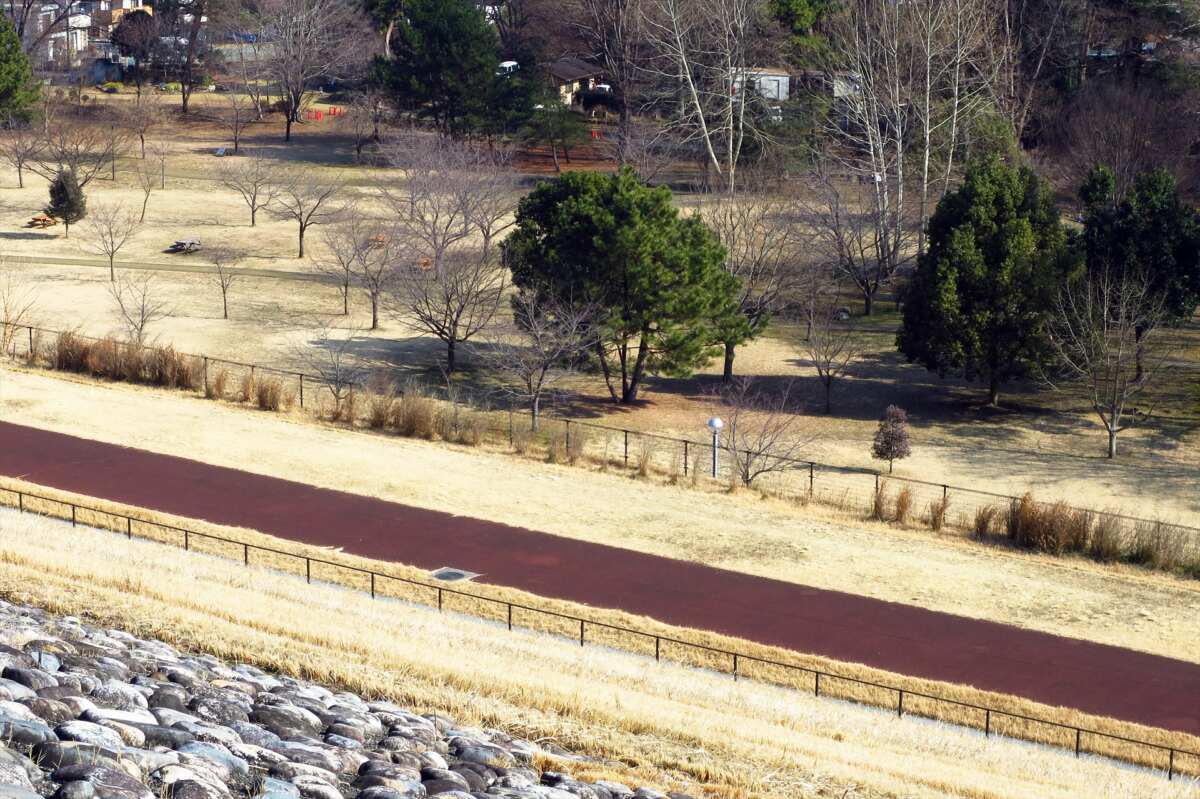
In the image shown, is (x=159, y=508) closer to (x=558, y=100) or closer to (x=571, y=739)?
(x=571, y=739)

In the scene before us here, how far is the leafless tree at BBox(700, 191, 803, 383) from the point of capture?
179 ft

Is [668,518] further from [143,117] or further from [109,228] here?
[143,117]

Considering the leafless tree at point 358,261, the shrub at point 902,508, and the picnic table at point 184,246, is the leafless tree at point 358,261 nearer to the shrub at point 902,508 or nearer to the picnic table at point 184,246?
the picnic table at point 184,246

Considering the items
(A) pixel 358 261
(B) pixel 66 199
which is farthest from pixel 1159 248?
(B) pixel 66 199

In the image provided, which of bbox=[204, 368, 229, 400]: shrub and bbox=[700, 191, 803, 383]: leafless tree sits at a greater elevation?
bbox=[700, 191, 803, 383]: leafless tree

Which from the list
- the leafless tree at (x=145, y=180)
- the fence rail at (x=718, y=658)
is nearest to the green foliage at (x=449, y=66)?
the leafless tree at (x=145, y=180)

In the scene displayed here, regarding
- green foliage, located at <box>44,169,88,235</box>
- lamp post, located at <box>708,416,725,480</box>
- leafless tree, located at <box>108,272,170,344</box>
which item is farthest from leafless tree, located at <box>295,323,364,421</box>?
green foliage, located at <box>44,169,88,235</box>

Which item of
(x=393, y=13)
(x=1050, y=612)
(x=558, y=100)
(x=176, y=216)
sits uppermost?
(x=393, y=13)

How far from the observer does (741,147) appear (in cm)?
8006

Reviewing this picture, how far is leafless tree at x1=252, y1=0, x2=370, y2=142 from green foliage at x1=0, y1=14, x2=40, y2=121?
1598 centimetres

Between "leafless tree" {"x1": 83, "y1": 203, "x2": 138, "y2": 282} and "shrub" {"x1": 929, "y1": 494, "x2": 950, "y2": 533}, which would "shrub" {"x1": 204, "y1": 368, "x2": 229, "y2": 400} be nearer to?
"leafless tree" {"x1": 83, "y1": 203, "x2": 138, "y2": 282}

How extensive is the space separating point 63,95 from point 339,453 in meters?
70.2

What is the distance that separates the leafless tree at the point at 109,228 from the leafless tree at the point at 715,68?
2725 cm

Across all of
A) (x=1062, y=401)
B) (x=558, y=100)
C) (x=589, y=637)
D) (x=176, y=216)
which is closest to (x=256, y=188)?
(x=176, y=216)
